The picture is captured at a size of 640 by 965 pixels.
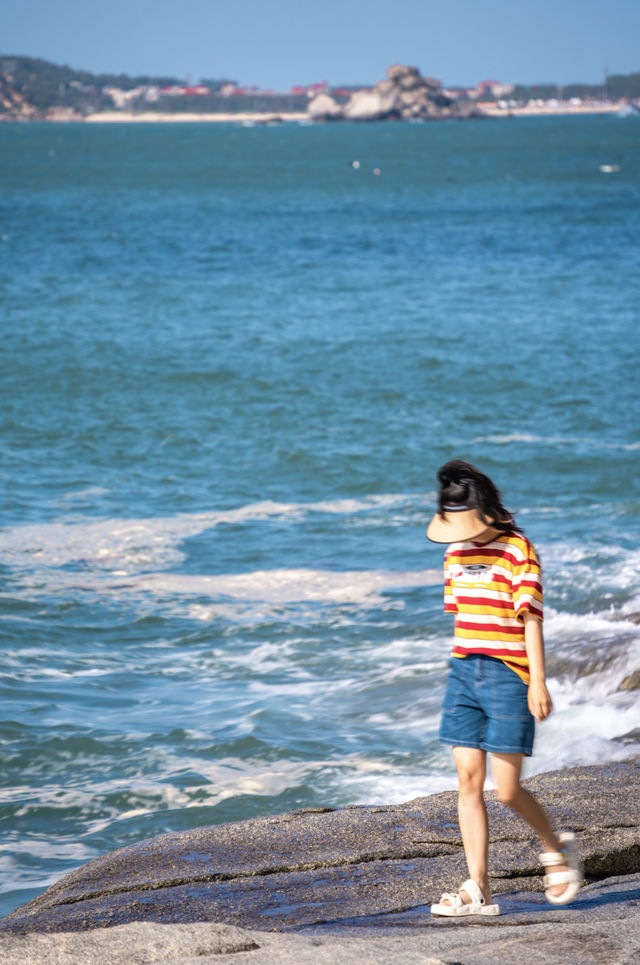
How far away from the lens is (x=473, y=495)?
3.66 metres

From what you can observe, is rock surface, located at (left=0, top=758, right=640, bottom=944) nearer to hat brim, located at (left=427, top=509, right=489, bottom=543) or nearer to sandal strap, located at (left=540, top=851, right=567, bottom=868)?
sandal strap, located at (left=540, top=851, right=567, bottom=868)

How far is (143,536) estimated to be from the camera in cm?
1166

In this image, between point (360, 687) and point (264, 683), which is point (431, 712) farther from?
point (264, 683)

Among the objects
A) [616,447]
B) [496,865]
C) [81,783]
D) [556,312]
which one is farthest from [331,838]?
[556,312]

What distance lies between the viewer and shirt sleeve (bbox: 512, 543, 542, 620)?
11.8 ft

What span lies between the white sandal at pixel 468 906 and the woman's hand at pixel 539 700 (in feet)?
1.90

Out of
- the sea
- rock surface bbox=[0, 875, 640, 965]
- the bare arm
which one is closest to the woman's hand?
the bare arm

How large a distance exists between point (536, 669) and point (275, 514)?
365 inches

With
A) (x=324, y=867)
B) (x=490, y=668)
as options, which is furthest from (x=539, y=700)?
(x=324, y=867)

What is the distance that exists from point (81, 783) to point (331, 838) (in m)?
2.87

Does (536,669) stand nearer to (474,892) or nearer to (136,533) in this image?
(474,892)

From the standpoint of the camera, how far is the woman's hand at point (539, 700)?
3.52 metres

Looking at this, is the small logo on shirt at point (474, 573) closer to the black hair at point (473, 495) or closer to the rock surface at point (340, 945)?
the black hair at point (473, 495)

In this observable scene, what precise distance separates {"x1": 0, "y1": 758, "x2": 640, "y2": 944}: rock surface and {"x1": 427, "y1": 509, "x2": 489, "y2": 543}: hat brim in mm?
1220
